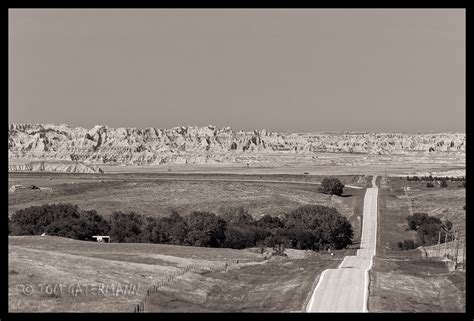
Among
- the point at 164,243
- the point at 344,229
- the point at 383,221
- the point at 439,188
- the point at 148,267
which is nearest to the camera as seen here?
the point at 148,267

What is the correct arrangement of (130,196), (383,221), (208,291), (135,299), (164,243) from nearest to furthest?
(135,299), (208,291), (164,243), (383,221), (130,196)

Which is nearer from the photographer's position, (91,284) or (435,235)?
(91,284)

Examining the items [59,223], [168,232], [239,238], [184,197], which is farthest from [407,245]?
[184,197]

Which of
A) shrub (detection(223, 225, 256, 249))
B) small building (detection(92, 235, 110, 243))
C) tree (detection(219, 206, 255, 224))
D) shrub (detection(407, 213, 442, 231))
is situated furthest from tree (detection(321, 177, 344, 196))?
small building (detection(92, 235, 110, 243))

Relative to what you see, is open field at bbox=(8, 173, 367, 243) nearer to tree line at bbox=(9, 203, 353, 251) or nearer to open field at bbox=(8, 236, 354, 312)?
tree line at bbox=(9, 203, 353, 251)
